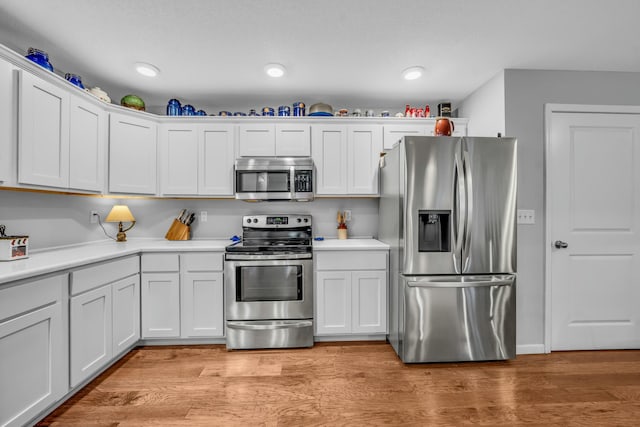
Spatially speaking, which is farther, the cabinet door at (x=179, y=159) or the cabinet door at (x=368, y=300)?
the cabinet door at (x=179, y=159)

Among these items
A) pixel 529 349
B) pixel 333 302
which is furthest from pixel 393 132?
pixel 529 349

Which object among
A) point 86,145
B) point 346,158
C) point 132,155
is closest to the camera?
point 86,145

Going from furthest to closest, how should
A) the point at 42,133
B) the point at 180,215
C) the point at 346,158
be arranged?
1. the point at 180,215
2. the point at 346,158
3. the point at 42,133

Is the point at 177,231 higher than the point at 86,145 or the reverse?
the reverse

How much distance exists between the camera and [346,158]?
3033 millimetres

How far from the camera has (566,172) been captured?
2506 millimetres

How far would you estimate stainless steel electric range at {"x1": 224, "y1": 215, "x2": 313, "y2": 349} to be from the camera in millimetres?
2568

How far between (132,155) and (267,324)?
2.10 metres

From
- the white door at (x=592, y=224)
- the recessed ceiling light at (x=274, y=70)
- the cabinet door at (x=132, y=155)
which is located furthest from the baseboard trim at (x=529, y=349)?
the cabinet door at (x=132, y=155)

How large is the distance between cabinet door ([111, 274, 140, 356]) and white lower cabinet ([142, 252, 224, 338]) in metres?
0.06

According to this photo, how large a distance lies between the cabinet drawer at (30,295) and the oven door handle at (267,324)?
1281mm

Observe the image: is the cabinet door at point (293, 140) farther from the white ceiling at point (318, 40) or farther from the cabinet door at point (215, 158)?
the cabinet door at point (215, 158)

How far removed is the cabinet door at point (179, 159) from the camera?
2953 mm

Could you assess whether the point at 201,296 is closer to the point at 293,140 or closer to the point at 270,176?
the point at 270,176
